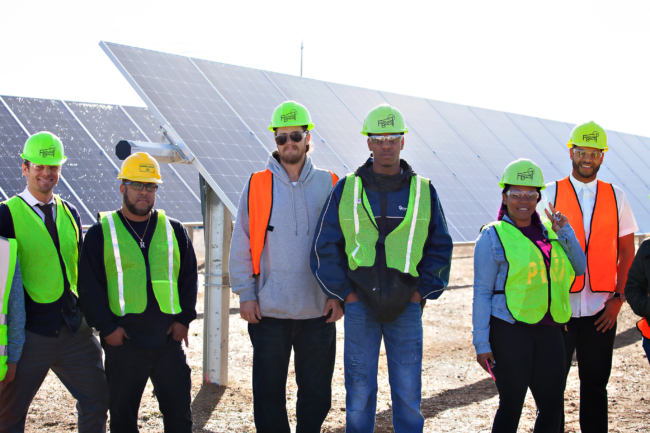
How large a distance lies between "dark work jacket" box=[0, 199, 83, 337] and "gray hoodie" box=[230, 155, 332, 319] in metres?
1.08

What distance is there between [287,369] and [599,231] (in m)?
2.42

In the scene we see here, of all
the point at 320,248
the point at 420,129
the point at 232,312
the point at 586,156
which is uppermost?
the point at 420,129

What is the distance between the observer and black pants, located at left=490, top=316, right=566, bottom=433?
3.68 metres

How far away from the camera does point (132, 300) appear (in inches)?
153

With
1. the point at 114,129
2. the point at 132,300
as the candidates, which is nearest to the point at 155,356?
the point at 132,300

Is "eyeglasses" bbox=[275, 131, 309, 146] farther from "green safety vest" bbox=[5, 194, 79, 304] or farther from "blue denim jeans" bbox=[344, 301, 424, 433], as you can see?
"green safety vest" bbox=[5, 194, 79, 304]

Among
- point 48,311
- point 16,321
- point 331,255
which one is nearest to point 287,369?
point 331,255

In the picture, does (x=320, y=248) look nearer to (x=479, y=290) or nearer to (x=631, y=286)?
(x=479, y=290)

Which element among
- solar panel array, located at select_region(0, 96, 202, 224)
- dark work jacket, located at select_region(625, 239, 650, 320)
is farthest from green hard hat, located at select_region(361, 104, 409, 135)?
solar panel array, located at select_region(0, 96, 202, 224)

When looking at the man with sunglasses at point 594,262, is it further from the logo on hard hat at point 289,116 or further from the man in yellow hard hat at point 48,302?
the man in yellow hard hat at point 48,302

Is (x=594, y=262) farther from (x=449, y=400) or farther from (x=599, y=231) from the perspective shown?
(x=449, y=400)

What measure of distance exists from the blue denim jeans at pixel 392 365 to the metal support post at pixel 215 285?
3128 millimetres

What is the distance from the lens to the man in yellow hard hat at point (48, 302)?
12.5ft

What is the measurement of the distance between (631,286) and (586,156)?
98cm
